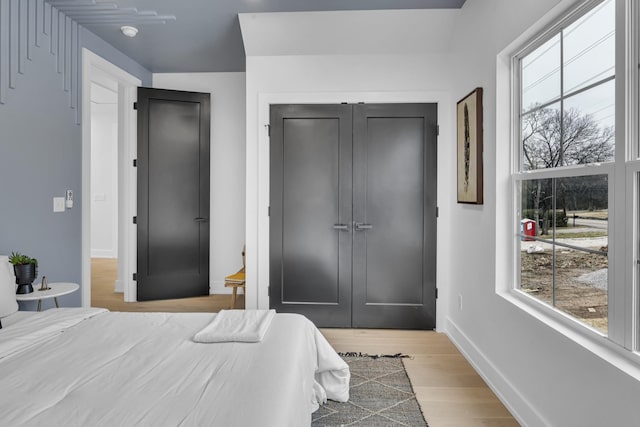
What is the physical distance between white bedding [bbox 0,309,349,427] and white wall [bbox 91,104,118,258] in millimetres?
5577

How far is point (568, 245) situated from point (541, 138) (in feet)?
1.97

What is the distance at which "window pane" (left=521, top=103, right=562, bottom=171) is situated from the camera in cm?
188

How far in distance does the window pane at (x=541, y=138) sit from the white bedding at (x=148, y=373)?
1.51 meters

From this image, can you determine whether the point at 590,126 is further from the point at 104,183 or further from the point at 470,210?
the point at 104,183

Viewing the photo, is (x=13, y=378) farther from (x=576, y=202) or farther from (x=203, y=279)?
(x=203, y=279)

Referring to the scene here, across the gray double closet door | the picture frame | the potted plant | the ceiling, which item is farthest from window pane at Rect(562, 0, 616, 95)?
the potted plant

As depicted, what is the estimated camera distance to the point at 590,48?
5.27 feet

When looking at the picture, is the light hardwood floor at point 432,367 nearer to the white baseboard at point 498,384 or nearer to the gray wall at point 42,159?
the white baseboard at point 498,384

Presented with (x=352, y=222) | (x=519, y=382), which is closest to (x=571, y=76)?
(x=519, y=382)

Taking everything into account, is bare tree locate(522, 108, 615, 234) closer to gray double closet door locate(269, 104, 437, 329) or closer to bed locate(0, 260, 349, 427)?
gray double closet door locate(269, 104, 437, 329)

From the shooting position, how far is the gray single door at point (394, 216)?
3.42 m

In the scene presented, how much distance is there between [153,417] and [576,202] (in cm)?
187

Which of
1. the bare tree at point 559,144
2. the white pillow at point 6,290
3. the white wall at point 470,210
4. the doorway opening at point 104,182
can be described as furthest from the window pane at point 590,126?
the doorway opening at point 104,182

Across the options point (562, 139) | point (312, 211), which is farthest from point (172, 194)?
point (562, 139)
